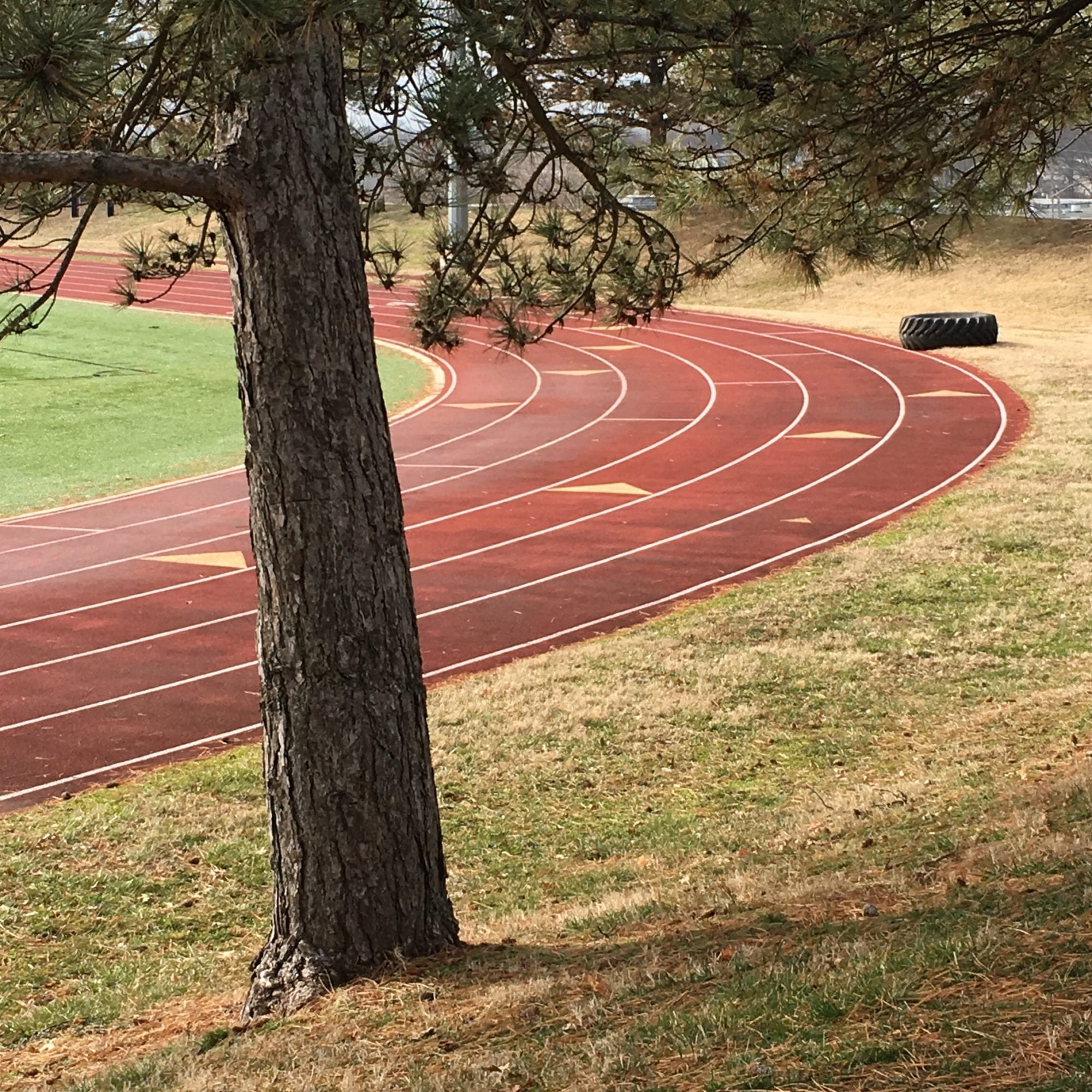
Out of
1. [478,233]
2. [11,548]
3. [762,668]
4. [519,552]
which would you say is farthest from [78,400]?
[478,233]

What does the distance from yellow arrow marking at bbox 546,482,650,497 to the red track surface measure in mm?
98

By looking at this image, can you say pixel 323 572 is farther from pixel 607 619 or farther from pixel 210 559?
pixel 210 559

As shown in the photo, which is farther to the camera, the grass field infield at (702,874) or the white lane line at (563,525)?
the white lane line at (563,525)

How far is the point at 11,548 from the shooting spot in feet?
52.6

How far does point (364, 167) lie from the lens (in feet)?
21.1

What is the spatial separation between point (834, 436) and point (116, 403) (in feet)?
41.1

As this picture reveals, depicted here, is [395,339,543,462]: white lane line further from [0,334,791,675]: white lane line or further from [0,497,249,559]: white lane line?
[0,334,791,675]: white lane line

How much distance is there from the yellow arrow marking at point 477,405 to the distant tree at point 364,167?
17.3 m

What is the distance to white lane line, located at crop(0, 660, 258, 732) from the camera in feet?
34.7

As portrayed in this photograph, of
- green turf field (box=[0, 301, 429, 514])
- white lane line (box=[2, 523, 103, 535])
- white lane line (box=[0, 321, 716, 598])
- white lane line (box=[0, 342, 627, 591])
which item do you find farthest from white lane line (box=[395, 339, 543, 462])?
white lane line (box=[2, 523, 103, 535])

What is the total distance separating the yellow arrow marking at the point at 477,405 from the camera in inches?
976

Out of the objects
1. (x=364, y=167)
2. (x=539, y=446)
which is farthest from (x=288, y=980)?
(x=539, y=446)

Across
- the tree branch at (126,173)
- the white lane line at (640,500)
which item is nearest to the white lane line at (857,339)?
the white lane line at (640,500)

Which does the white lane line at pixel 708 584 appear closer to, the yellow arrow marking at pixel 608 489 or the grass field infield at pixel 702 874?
the grass field infield at pixel 702 874
